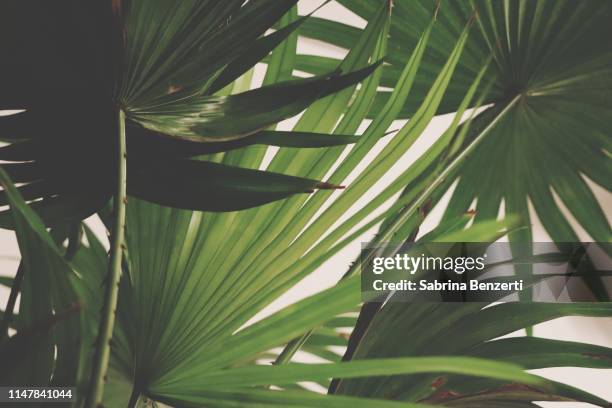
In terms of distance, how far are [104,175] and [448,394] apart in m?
0.41

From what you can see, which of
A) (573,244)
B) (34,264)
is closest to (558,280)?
(573,244)

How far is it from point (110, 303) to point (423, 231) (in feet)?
1.83

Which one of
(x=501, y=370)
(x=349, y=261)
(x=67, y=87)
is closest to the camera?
(x=501, y=370)

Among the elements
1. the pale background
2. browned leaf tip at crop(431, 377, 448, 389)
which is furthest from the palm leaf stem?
the pale background

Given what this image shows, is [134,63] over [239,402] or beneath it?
over

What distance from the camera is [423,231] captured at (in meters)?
0.85

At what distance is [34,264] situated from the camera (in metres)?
0.40

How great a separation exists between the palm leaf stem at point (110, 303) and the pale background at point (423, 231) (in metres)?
0.42

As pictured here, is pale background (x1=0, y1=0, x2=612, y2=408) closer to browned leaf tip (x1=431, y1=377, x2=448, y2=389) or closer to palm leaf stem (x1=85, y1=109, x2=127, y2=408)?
browned leaf tip (x1=431, y1=377, x2=448, y2=389)

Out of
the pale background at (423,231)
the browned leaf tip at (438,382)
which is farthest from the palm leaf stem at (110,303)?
the pale background at (423,231)

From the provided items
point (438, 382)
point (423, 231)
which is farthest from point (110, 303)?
point (423, 231)

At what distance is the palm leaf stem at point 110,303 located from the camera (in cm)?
39

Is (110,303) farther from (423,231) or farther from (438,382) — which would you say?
(423,231)

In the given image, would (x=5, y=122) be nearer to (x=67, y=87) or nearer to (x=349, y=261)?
(x=67, y=87)
